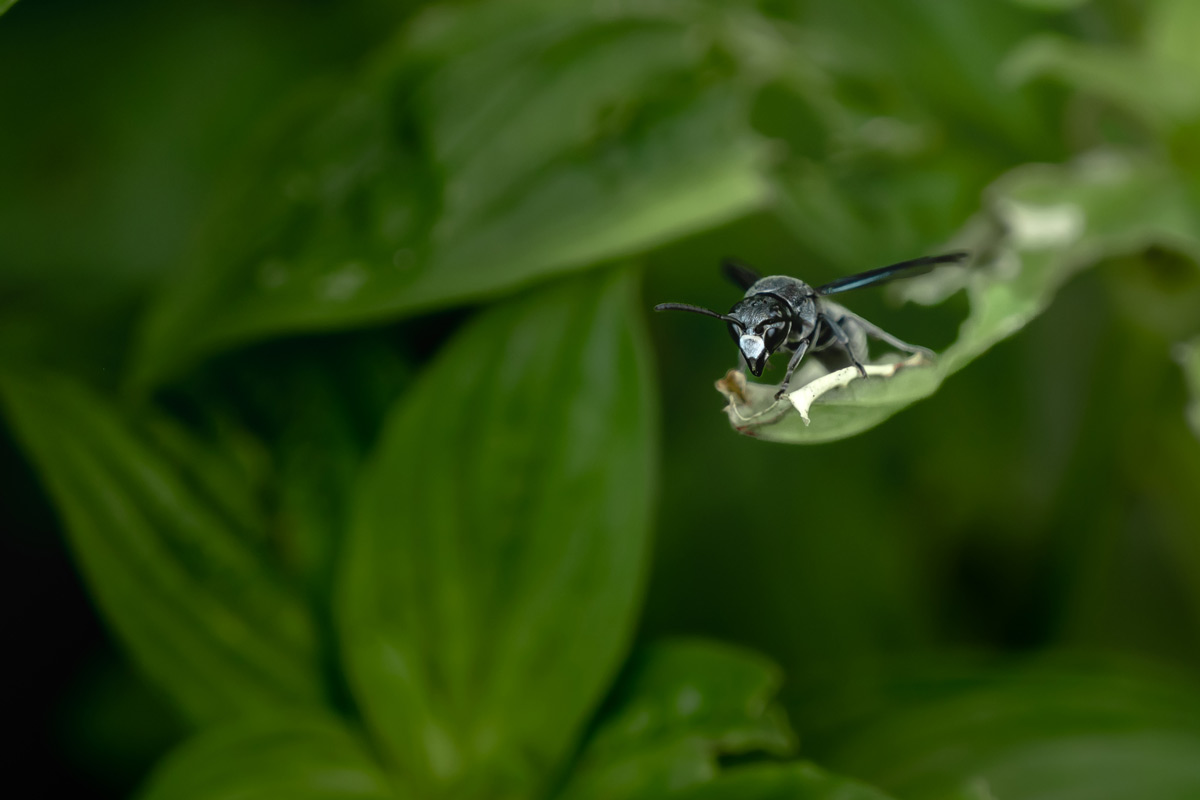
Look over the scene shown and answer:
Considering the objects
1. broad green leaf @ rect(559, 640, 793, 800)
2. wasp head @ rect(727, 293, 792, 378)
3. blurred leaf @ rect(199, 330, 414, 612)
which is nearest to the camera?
→ wasp head @ rect(727, 293, 792, 378)

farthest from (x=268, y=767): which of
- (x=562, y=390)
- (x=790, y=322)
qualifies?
(x=790, y=322)

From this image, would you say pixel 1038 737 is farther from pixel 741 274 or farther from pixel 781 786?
pixel 741 274

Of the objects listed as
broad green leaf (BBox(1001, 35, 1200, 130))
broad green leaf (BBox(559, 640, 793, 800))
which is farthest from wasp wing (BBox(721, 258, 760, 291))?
broad green leaf (BBox(1001, 35, 1200, 130))

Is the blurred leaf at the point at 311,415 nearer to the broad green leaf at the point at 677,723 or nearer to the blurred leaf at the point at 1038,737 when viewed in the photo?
the broad green leaf at the point at 677,723

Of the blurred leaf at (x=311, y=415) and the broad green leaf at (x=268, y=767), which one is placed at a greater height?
the blurred leaf at (x=311, y=415)

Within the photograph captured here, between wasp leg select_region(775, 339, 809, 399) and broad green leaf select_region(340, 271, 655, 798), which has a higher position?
wasp leg select_region(775, 339, 809, 399)

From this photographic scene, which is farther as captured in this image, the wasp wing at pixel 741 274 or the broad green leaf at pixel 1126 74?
the broad green leaf at pixel 1126 74

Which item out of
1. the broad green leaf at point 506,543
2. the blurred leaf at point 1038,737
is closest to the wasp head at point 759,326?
the broad green leaf at point 506,543

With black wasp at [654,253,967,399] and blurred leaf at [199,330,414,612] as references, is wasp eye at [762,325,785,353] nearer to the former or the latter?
black wasp at [654,253,967,399]
